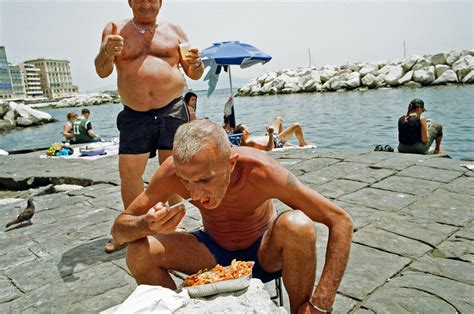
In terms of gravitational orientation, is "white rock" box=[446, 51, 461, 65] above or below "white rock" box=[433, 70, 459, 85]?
above

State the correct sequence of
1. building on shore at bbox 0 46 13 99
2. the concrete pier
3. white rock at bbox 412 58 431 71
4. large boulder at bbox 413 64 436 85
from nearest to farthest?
the concrete pier, large boulder at bbox 413 64 436 85, white rock at bbox 412 58 431 71, building on shore at bbox 0 46 13 99

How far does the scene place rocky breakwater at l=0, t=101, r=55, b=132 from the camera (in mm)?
31688

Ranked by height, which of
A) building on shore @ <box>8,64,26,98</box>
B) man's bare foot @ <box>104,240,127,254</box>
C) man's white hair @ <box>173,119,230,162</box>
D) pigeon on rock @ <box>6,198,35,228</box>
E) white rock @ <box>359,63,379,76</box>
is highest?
building on shore @ <box>8,64,26,98</box>

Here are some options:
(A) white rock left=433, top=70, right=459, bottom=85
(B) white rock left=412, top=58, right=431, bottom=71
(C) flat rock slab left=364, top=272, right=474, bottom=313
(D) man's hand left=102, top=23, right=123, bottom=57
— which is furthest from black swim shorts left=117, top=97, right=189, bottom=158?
(B) white rock left=412, top=58, right=431, bottom=71

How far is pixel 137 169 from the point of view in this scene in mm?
3359

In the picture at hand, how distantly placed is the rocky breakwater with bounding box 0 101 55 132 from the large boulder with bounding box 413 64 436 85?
3311cm

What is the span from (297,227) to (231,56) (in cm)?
762

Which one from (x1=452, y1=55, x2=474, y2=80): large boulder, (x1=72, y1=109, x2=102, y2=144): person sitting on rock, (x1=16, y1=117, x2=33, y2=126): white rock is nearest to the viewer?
(x1=72, y1=109, x2=102, y2=144): person sitting on rock

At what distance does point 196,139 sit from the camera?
177 centimetres

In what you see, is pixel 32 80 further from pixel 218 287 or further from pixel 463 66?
pixel 218 287

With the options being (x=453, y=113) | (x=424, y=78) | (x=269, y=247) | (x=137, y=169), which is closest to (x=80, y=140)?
(x=137, y=169)

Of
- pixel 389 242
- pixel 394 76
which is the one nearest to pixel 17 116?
pixel 394 76

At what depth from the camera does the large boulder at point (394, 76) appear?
3703 cm

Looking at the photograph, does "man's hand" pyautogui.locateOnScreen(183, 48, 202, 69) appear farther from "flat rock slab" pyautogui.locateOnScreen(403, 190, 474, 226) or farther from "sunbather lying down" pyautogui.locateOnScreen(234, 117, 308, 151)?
"sunbather lying down" pyautogui.locateOnScreen(234, 117, 308, 151)
